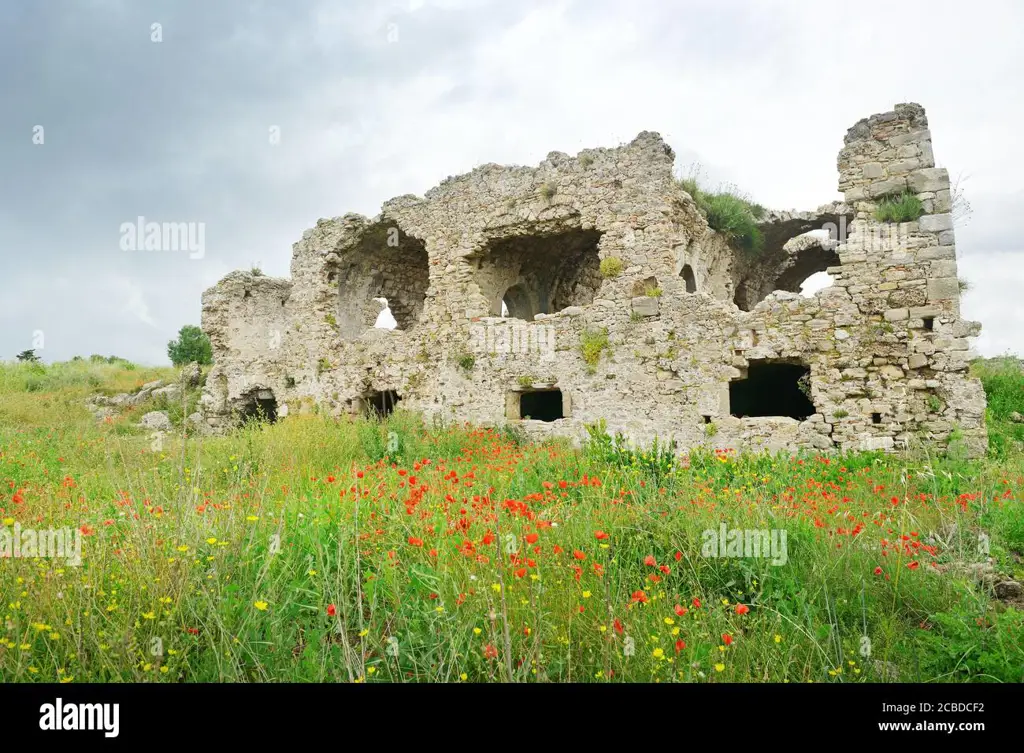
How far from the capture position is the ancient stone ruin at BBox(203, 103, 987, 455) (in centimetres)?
866

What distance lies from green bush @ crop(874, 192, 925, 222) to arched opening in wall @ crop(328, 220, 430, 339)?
9074mm

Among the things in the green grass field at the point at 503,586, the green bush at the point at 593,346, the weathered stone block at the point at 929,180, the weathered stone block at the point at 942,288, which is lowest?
the green grass field at the point at 503,586

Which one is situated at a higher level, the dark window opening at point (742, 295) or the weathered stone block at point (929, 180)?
the weathered stone block at point (929, 180)

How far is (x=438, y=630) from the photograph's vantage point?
3172 millimetres

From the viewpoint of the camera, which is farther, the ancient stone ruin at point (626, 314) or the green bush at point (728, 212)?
the green bush at point (728, 212)

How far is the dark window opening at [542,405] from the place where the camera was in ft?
43.5

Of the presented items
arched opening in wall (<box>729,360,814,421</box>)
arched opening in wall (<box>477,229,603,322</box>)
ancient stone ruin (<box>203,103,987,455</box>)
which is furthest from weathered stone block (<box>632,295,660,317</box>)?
arched opening in wall (<box>729,360,814,421</box>)

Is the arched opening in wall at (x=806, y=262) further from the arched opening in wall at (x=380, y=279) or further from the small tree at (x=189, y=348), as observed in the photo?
the small tree at (x=189, y=348)

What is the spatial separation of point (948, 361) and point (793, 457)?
2.38m

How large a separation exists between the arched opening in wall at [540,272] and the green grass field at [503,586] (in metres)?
7.11

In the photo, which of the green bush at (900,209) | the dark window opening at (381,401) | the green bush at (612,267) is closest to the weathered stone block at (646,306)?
the green bush at (612,267)
